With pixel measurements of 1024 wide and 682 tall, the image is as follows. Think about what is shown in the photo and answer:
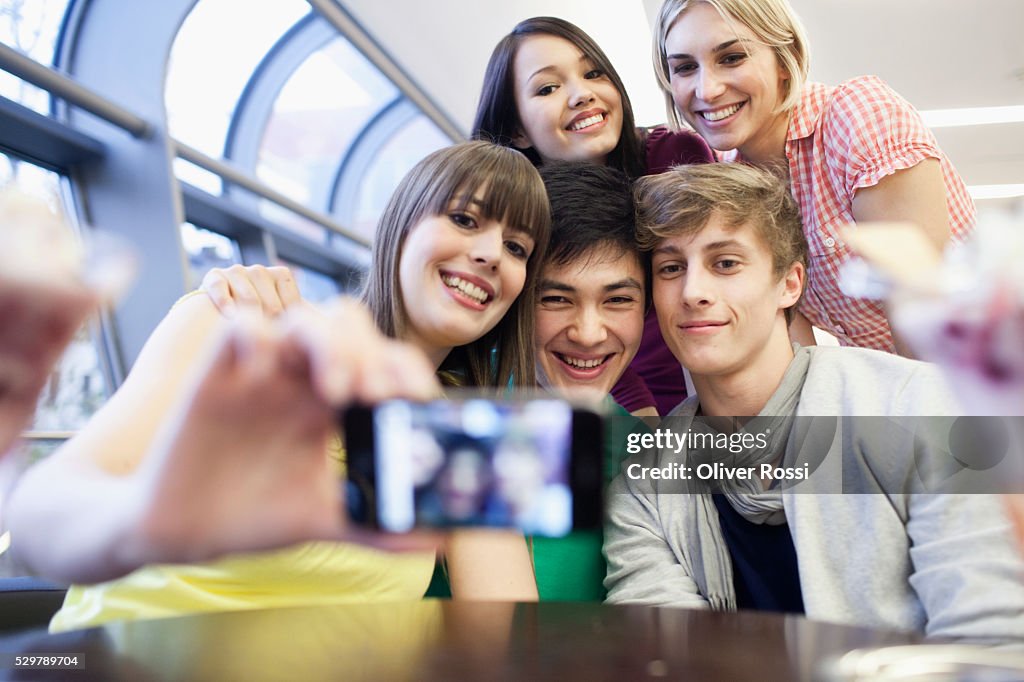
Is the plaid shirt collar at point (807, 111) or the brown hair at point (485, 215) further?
the plaid shirt collar at point (807, 111)

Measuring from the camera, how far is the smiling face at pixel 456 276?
1146 millimetres

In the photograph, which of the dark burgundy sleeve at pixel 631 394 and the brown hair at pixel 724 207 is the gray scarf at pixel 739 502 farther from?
the dark burgundy sleeve at pixel 631 394

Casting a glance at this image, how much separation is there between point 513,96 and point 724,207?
2.30ft

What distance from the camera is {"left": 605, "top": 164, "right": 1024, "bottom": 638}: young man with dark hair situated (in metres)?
0.99

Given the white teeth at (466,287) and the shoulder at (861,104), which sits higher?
the shoulder at (861,104)

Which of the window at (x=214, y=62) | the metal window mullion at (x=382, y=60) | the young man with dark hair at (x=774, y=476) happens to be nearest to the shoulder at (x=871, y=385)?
the young man with dark hair at (x=774, y=476)

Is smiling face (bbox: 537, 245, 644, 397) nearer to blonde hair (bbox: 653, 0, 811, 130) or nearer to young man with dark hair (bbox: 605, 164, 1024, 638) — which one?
young man with dark hair (bbox: 605, 164, 1024, 638)

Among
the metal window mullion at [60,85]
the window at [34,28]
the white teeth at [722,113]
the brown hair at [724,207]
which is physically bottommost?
the brown hair at [724,207]

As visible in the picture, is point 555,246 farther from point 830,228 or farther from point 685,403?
point 830,228

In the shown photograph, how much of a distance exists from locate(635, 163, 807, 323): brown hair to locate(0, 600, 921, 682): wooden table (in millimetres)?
647

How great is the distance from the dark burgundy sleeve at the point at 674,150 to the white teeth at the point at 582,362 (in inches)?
22.6

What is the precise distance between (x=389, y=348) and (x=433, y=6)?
4.56m

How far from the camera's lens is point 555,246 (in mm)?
1380

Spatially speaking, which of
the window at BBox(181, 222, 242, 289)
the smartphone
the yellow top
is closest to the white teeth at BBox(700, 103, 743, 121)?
the yellow top
